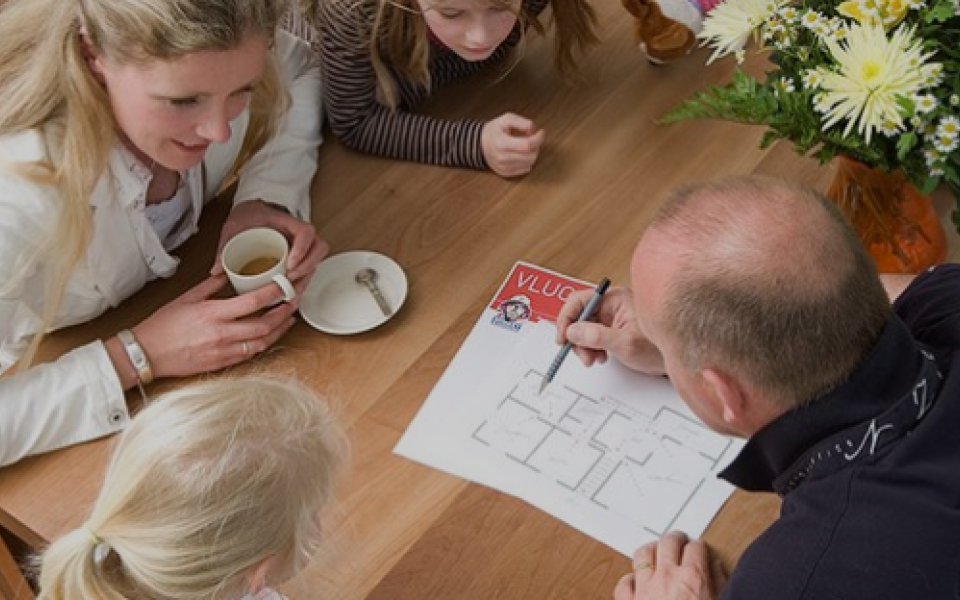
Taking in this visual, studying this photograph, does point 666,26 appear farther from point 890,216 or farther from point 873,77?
point 873,77

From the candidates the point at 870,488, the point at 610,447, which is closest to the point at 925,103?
the point at 870,488

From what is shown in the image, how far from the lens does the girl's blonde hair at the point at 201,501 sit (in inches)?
36.4

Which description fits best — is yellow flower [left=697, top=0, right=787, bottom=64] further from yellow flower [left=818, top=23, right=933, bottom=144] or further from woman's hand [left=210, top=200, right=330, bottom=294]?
woman's hand [left=210, top=200, right=330, bottom=294]

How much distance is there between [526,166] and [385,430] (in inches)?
17.9

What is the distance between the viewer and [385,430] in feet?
4.12

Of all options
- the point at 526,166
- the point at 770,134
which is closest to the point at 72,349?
the point at 526,166

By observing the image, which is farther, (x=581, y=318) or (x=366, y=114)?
(x=366, y=114)

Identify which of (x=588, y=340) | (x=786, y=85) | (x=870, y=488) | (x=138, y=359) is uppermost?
(x=786, y=85)

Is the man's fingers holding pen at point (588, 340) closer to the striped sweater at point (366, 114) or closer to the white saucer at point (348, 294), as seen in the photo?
the white saucer at point (348, 294)

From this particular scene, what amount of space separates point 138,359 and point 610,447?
1.79 ft

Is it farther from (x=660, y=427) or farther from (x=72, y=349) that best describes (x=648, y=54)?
(x=72, y=349)

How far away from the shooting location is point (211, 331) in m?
1.32

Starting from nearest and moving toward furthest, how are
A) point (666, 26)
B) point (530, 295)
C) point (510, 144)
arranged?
point (530, 295) → point (510, 144) → point (666, 26)

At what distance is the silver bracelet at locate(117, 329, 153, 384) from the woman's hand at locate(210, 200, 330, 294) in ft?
0.48
